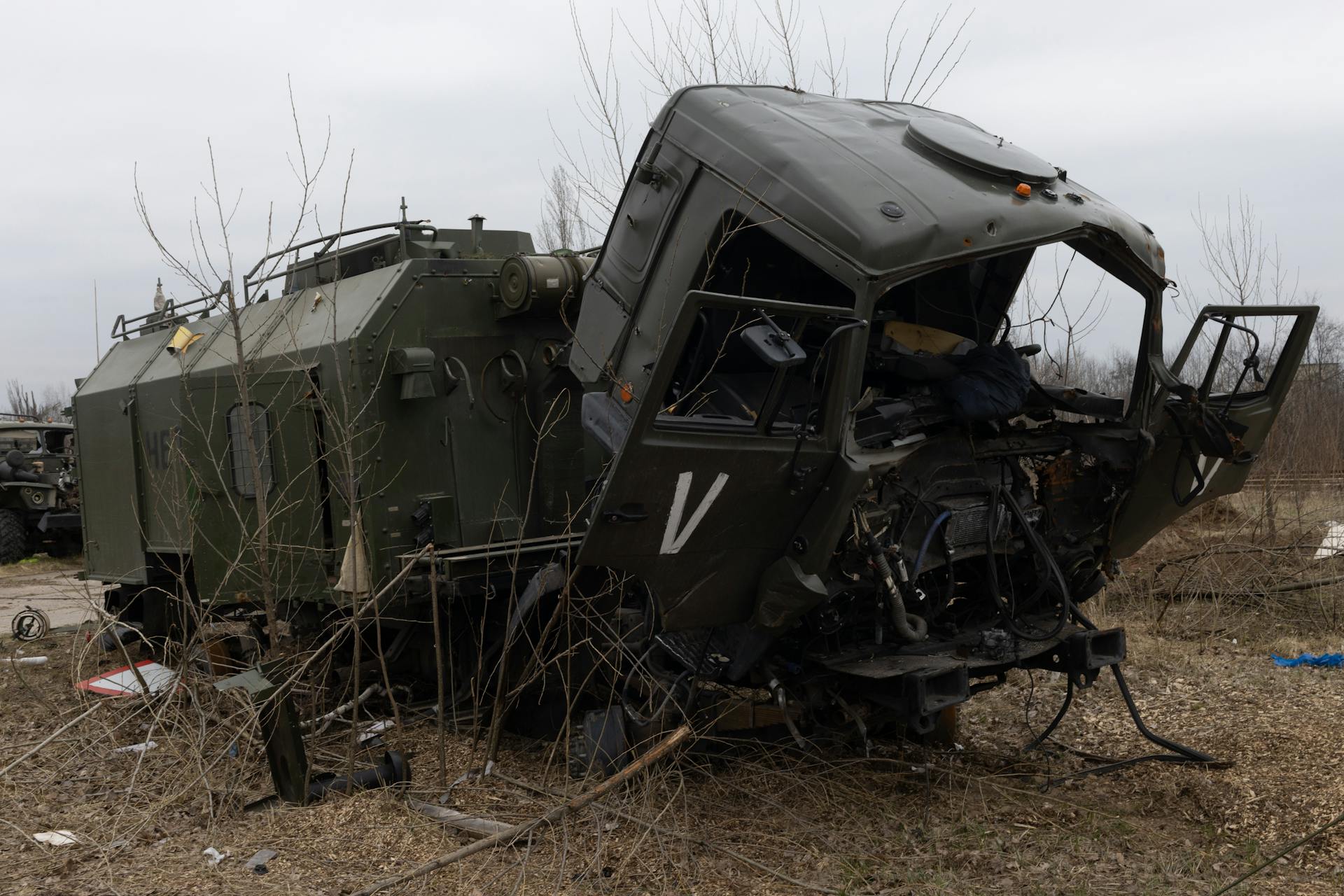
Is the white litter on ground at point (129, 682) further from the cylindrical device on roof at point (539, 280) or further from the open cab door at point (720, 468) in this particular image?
the open cab door at point (720, 468)

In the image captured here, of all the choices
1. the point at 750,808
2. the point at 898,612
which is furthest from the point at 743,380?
the point at 750,808

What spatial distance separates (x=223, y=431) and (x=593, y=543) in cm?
Result: 456

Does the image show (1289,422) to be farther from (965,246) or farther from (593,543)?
(593,543)

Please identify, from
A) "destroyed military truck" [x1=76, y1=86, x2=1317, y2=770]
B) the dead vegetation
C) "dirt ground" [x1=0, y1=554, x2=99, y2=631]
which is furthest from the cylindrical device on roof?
"dirt ground" [x1=0, y1=554, x2=99, y2=631]

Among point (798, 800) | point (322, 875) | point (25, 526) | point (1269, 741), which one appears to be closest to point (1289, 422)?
point (1269, 741)

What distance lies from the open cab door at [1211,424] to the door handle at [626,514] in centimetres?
284

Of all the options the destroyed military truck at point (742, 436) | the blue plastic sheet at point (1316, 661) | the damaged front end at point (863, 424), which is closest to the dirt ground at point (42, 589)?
the destroyed military truck at point (742, 436)

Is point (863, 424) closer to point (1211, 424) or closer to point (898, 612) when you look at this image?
point (898, 612)

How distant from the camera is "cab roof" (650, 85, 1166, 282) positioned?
5070mm

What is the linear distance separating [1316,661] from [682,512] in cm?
574

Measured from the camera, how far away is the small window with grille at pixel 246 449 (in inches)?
315

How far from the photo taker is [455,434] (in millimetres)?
7531

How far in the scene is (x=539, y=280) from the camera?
736 cm

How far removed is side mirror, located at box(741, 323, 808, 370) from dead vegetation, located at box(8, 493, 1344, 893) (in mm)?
2190
